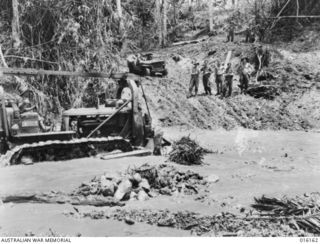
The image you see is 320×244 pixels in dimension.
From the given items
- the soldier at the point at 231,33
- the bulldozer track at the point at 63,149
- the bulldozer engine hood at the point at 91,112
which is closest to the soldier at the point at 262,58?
the soldier at the point at 231,33

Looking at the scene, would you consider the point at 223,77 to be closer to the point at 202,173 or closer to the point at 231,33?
the point at 231,33

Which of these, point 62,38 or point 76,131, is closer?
point 76,131

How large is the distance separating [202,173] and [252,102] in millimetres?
10792

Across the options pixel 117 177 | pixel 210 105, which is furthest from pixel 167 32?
pixel 117 177

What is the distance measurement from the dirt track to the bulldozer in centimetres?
42

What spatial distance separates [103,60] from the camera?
20.8 metres

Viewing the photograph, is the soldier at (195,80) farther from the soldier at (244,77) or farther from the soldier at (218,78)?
the soldier at (244,77)

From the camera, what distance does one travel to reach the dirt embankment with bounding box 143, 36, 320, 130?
66.6ft

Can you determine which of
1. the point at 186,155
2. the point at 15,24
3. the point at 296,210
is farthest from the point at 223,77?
the point at 296,210

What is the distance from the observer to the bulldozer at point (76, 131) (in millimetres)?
12250

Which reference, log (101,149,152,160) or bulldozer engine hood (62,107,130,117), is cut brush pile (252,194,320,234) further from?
bulldozer engine hood (62,107,130,117)

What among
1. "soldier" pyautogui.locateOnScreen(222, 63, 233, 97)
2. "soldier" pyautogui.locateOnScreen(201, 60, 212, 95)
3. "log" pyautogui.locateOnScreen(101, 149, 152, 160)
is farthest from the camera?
"soldier" pyautogui.locateOnScreen(201, 60, 212, 95)

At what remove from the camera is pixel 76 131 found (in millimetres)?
13914

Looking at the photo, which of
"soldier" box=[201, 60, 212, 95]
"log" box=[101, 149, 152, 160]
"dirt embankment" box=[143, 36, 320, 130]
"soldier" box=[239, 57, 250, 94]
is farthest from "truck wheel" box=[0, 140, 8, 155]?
"soldier" box=[239, 57, 250, 94]
